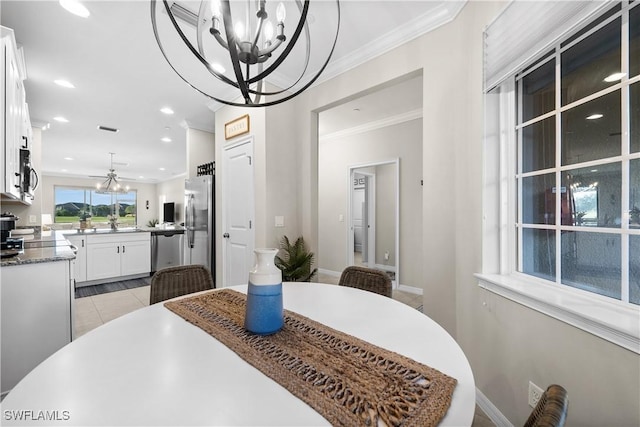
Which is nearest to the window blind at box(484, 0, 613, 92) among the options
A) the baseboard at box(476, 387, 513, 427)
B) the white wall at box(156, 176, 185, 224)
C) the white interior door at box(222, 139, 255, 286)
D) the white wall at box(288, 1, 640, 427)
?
the white wall at box(288, 1, 640, 427)

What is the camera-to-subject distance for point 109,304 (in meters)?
3.65

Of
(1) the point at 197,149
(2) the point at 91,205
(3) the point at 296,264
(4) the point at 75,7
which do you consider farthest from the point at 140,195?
(3) the point at 296,264

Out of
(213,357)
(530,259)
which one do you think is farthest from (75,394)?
(530,259)

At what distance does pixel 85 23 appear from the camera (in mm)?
2133

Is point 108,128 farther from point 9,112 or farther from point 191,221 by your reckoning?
point 9,112

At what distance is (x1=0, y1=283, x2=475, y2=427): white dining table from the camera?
625 millimetres

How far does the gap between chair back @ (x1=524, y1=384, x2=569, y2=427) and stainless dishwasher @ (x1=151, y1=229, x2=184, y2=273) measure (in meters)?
5.49

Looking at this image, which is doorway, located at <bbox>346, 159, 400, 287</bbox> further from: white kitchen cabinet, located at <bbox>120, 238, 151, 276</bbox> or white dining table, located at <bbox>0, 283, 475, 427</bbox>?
white dining table, located at <bbox>0, 283, 475, 427</bbox>

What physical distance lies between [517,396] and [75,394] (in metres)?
1.87

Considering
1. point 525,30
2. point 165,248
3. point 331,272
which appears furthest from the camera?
point 165,248

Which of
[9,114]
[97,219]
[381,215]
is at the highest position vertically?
[9,114]

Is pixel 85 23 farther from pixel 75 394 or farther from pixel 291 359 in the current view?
pixel 291 359

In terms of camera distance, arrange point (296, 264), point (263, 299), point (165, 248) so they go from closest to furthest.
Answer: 1. point (263, 299)
2. point (296, 264)
3. point (165, 248)

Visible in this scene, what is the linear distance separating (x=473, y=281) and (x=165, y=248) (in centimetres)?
533
